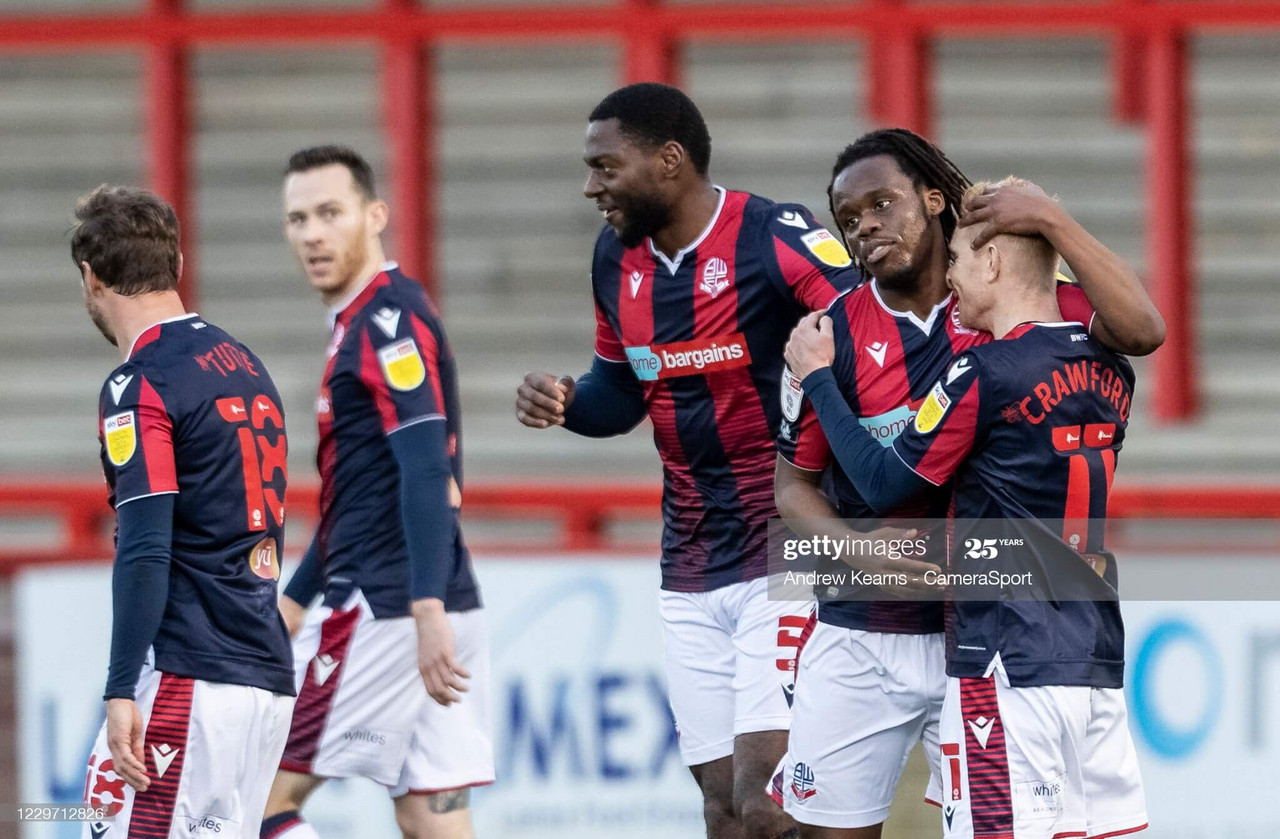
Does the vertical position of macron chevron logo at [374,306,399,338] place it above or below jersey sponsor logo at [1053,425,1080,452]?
above

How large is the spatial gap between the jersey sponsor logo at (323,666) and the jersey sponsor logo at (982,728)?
1727 mm

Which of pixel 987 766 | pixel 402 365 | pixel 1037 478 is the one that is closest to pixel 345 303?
pixel 402 365

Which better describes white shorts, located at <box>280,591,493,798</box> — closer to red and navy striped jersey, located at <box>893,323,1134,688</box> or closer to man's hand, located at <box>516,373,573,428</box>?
man's hand, located at <box>516,373,573,428</box>

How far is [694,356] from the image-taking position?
12.8 ft

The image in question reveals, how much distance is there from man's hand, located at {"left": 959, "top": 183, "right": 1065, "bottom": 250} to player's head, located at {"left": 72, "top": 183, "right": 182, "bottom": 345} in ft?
4.93

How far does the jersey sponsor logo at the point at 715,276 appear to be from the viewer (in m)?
3.87

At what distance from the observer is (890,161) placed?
335 cm

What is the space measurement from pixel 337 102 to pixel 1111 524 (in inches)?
156

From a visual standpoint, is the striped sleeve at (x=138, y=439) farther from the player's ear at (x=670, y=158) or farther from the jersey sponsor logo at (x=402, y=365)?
the player's ear at (x=670, y=158)

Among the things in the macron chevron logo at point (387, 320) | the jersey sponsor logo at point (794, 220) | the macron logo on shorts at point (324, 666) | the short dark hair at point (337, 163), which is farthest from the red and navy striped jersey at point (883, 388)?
the short dark hair at point (337, 163)

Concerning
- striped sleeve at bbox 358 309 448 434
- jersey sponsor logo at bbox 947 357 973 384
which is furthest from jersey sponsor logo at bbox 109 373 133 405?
jersey sponsor logo at bbox 947 357 973 384

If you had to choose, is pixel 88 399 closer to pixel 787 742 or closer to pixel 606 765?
pixel 606 765

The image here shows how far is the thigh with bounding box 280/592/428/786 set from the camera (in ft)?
13.8

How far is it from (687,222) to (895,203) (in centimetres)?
70
